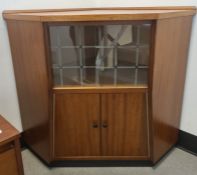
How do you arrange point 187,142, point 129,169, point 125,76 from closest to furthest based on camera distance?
point 125,76 < point 129,169 < point 187,142

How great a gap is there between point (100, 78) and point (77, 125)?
1.21ft

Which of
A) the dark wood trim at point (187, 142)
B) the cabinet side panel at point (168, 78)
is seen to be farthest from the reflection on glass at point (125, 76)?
the dark wood trim at point (187, 142)

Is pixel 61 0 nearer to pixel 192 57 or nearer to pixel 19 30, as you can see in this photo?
pixel 19 30

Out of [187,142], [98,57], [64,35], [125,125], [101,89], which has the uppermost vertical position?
[64,35]

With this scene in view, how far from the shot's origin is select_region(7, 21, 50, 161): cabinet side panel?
4.55 feet

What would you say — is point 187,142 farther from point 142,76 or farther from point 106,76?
point 106,76

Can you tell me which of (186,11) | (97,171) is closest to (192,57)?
(186,11)

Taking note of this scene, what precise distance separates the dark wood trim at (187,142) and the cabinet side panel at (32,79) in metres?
1.10

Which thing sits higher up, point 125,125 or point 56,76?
point 56,76

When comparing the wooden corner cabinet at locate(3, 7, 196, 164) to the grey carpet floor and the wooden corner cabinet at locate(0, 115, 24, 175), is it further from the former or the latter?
the wooden corner cabinet at locate(0, 115, 24, 175)

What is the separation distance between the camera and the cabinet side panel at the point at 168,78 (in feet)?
4.49

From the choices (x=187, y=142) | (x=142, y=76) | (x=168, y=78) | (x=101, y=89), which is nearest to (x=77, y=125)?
(x=101, y=89)

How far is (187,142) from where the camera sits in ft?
6.17

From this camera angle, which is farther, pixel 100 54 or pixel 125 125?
pixel 125 125
